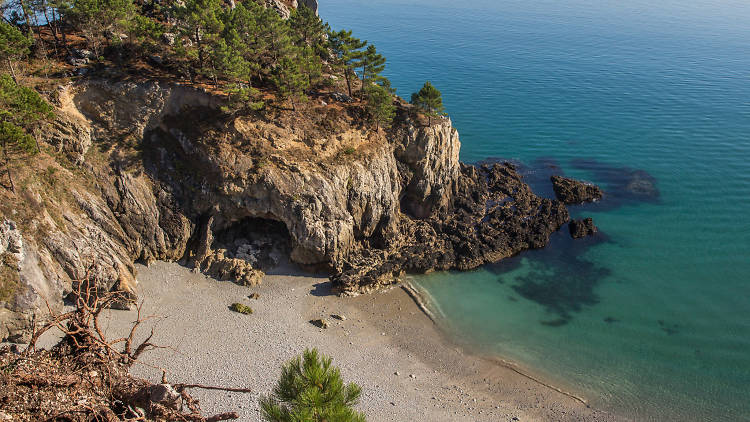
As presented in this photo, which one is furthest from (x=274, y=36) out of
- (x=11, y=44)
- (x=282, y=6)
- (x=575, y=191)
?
(x=575, y=191)

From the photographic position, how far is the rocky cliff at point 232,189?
3662 centimetres

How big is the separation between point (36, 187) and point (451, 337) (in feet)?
119

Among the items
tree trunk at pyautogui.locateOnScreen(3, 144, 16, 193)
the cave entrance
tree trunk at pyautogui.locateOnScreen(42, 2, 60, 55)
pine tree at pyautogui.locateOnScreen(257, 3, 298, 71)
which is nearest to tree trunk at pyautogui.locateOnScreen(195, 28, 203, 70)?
pine tree at pyautogui.locateOnScreen(257, 3, 298, 71)

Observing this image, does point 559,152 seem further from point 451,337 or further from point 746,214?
point 451,337

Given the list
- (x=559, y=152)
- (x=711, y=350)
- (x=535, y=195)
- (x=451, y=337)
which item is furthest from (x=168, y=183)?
(x=559, y=152)

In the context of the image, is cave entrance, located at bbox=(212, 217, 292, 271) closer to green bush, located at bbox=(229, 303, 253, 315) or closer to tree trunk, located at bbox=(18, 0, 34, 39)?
green bush, located at bbox=(229, 303, 253, 315)

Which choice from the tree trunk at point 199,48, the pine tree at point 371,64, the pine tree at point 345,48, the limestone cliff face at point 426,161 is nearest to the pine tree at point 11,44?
the tree trunk at point 199,48

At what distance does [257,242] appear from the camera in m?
41.4

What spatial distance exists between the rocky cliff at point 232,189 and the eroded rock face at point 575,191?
1064 cm

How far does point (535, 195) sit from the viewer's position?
53.6 metres

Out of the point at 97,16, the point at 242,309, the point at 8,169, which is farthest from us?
the point at 97,16

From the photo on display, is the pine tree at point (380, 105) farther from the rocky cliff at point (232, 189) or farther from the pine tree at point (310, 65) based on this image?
the pine tree at point (310, 65)

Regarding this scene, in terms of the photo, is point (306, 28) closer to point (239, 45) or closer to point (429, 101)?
point (239, 45)

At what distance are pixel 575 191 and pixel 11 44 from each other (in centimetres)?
6206
